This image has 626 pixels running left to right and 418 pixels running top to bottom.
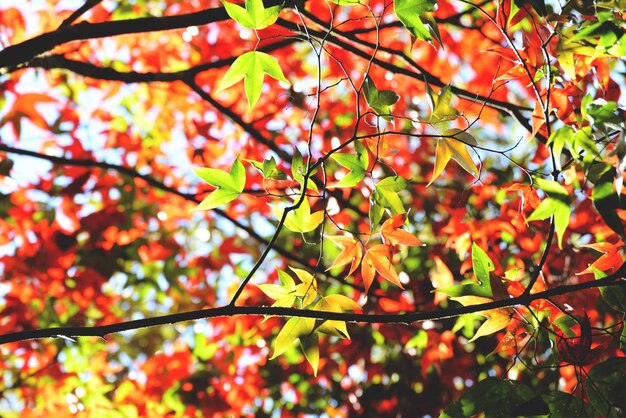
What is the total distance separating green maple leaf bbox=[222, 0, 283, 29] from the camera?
0.96 metres

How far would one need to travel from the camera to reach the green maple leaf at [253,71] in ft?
3.43

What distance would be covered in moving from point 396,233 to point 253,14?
0.52 meters

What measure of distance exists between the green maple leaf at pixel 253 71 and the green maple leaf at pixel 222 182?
5.0 inches

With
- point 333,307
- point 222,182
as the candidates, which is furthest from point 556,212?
point 222,182

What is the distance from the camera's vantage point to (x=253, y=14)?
968 millimetres

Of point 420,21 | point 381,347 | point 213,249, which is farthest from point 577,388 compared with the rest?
point 213,249

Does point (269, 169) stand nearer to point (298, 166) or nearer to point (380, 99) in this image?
point (298, 166)

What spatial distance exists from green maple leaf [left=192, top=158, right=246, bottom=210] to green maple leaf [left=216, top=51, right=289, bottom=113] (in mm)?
128

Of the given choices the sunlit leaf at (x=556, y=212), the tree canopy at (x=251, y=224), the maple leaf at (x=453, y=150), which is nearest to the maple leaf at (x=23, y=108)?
the tree canopy at (x=251, y=224)

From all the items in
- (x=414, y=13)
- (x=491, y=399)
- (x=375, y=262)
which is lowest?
(x=491, y=399)

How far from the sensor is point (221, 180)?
100 cm

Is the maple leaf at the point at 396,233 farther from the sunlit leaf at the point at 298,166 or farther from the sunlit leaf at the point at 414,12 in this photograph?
the sunlit leaf at the point at 414,12

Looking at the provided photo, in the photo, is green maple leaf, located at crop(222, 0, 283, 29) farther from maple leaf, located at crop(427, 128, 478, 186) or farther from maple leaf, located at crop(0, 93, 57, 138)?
maple leaf, located at crop(0, 93, 57, 138)

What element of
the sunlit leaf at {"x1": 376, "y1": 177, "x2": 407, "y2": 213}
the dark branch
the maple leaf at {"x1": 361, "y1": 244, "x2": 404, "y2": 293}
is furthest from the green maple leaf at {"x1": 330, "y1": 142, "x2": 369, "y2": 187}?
the dark branch
